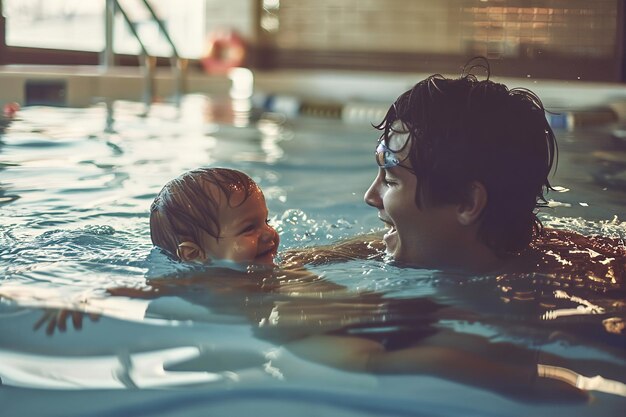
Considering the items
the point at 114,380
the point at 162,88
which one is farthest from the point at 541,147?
the point at 162,88

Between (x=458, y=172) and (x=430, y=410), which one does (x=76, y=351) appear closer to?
(x=430, y=410)

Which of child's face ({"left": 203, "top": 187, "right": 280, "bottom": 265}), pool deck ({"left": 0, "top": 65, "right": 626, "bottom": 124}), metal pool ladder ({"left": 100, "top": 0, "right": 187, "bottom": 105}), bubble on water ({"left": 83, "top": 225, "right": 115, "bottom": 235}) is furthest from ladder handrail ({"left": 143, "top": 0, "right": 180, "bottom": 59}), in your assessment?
child's face ({"left": 203, "top": 187, "right": 280, "bottom": 265})

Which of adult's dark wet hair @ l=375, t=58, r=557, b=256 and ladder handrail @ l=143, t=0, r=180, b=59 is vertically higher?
ladder handrail @ l=143, t=0, r=180, b=59

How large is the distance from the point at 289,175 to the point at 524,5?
253 inches

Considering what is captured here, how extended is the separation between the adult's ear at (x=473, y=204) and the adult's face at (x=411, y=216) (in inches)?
0.9

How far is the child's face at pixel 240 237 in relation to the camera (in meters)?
2.16

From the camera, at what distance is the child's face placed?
216 centimetres

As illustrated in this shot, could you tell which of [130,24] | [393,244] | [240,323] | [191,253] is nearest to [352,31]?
[130,24]

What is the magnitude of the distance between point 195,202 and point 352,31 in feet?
32.1

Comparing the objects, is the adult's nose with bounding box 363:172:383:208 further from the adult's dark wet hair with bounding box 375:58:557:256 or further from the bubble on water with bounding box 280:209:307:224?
the bubble on water with bounding box 280:209:307:224

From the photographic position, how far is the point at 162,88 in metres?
8.39

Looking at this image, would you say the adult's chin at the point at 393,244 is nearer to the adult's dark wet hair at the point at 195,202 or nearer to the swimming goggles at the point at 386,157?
the swimming goggles at the point at 386,157

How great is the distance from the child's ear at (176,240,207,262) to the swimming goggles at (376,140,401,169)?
0.50 meters

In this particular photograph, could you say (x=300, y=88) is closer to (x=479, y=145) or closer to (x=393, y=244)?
(x=393, y=244)
